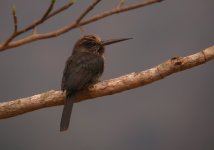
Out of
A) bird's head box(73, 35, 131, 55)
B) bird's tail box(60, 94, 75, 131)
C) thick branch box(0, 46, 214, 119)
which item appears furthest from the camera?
bird's head box(73, 35, 131, 55)

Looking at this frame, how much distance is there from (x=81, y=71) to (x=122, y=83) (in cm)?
45

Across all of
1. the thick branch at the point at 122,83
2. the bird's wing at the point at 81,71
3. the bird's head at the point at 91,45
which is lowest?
the thick branch at the point at 122,83

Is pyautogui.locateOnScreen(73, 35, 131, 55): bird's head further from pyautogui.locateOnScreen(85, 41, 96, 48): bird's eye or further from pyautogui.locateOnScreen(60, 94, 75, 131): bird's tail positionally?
pyautogui.locateOnScreen(60, 94, 75, 131): bird's tail

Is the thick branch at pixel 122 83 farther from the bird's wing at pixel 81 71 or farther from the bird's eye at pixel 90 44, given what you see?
the bird's eye at pixel 90 44

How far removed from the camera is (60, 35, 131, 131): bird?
3023 millimetres

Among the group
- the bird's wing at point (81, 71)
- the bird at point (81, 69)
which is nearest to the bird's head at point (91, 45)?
the bird at point (81, 69)

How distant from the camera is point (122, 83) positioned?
2834 millimetres

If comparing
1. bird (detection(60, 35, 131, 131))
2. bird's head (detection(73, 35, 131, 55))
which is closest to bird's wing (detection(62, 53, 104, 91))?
bird (detection(60, 35, 131, 131))

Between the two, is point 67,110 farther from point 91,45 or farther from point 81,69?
point 91,45

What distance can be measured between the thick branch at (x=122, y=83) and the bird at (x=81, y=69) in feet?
0.25

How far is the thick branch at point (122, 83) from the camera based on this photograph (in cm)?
273

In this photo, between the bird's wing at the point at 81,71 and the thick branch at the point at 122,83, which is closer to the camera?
the thick branch at the point at 122,83

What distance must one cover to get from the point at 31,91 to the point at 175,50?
4.49 feet

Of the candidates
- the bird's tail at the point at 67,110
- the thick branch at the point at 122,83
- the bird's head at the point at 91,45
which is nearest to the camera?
the thick branch at the point at 122,83
